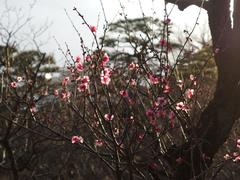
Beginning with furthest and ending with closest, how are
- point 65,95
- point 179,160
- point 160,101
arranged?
point 65,95 < point 179,160 < point 160,101

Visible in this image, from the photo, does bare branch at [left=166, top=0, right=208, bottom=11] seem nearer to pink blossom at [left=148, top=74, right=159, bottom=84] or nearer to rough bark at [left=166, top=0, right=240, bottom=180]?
rough bark at [left=166, top=0, right=240, bottom=180]

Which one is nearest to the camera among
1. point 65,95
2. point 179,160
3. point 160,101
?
point 160,101

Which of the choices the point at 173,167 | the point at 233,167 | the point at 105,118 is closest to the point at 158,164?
the point at 173,167

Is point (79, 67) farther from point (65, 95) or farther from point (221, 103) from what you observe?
point (221, 103)

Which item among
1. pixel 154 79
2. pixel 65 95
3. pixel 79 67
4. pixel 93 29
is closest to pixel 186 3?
pixel 154 79

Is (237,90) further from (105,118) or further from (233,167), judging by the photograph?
(233,167)

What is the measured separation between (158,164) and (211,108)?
2.68 feet

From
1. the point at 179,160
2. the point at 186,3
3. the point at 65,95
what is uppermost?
the point at 186,3

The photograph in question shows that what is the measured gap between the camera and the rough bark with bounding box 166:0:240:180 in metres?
4.41

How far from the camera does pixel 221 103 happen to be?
4.43m

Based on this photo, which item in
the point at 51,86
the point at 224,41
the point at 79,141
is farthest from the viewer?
the point at 51,86

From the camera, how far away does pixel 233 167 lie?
11.4 m

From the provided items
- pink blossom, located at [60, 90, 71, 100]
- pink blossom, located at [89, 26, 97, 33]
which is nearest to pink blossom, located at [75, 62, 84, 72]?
pink blossom, located at [60, 90, 71, 100]

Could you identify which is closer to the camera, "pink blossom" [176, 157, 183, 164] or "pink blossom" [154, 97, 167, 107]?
"pink blossom" [154, 97, 167, 107]
